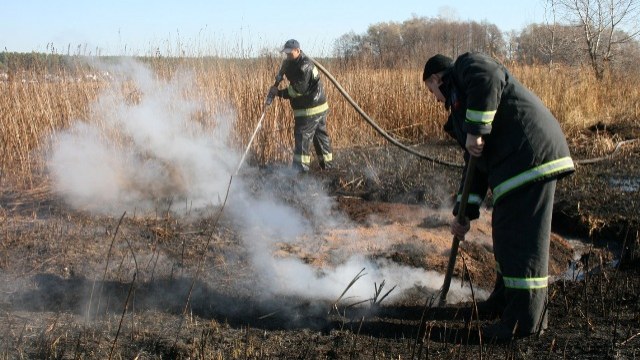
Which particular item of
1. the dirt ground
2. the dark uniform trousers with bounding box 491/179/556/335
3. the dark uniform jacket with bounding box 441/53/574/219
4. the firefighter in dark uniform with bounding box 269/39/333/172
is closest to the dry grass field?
the dirt ground

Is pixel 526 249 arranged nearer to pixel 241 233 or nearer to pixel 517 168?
pixel 517 168

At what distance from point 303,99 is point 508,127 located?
5072mm

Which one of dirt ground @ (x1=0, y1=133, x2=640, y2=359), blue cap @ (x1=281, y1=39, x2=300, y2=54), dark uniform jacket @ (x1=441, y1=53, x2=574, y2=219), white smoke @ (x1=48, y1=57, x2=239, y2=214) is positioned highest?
blue cap @ (x1=281, y1=39, x2=300, y2=54)

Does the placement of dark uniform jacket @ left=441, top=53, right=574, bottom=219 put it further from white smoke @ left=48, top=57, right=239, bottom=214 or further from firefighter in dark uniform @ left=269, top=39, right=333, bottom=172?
firefighter in dark uniform @ left=269, top=39, right=333, bottom=172

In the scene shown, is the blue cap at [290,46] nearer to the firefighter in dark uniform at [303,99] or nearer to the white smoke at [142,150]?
the firefighter in dark uniform at [303,99]

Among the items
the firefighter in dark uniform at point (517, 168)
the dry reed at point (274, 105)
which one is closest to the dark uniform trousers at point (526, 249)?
the firefighter in dark uniform at point (517, 168)

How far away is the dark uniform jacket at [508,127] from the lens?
3256mm

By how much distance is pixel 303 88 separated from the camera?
7.97 meters

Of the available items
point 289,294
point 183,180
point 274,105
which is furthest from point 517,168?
point 274,105

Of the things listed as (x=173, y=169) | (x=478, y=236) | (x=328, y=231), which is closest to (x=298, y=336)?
(x=328, y=231)

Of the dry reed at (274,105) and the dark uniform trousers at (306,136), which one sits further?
the dark uniform trousers at (306,136)

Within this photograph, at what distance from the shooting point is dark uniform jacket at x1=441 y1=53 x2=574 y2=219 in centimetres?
326

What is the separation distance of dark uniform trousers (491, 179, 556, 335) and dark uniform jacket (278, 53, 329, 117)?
194 inches

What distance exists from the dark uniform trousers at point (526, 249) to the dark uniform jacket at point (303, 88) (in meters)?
4.92
